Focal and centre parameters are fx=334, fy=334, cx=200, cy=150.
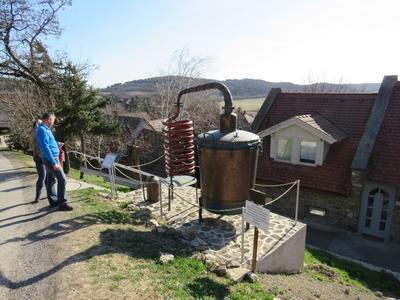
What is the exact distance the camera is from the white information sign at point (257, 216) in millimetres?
6020

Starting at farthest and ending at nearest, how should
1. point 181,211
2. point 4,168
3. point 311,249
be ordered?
point 4,168
point 311,249
point 181,211

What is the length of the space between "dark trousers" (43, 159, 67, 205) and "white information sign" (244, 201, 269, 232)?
4473 millimetres

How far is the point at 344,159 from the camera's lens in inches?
557

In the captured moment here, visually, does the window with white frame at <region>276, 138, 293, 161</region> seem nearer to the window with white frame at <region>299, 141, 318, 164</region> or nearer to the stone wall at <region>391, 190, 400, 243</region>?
the window with white frame at <region>299, 141, 318, 164</region>

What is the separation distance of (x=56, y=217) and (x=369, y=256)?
10.4m

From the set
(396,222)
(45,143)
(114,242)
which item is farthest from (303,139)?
(45,143)

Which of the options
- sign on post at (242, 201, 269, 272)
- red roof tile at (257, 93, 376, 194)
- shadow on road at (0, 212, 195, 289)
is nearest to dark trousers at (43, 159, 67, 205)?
shadow on road at (0, 212, 195, 289)

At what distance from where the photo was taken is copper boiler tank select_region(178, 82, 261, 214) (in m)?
7.97

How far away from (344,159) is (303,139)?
1.87 meters

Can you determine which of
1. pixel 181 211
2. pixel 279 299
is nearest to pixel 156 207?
pixel 181 211

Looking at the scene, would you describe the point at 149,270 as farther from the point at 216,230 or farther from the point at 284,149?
the point at 284,149

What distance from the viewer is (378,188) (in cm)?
1307

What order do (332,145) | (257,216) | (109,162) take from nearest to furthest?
(257,216), (109,162), (332,145)

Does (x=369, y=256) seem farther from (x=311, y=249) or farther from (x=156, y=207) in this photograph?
(x=156, y=207)
